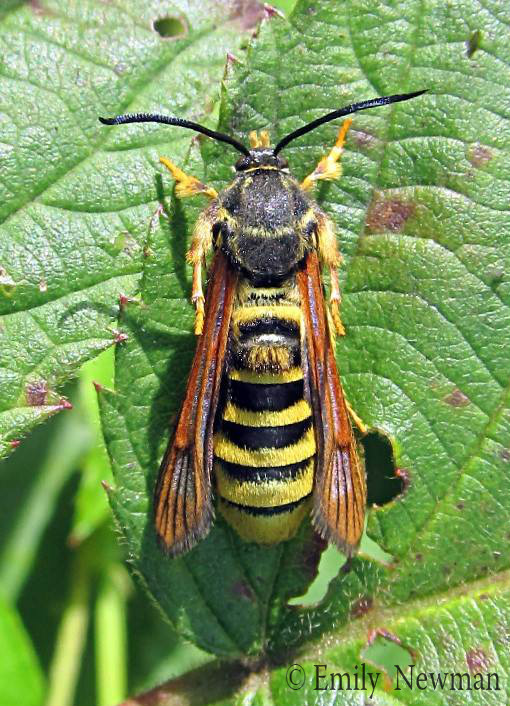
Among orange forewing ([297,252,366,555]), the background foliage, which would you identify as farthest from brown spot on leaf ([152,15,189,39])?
orange forewing ([297,252,366,555])

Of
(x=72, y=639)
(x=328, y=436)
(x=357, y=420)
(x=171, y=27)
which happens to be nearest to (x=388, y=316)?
(x=357, y=420)

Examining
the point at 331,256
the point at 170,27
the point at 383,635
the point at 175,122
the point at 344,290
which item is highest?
the point at 170,27

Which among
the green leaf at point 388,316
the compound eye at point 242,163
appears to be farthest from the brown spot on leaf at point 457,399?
the compound eye at point 242,163

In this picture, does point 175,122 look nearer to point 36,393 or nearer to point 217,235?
point 217,235

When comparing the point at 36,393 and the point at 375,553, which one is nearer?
the point at 36,393

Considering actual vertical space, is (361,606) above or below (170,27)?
below

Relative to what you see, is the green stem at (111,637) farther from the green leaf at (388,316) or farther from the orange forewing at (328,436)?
the orange forewing at (328,436)
